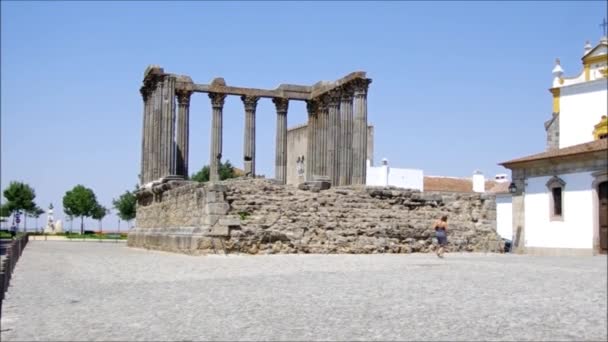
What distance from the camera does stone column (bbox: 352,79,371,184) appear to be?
3012 cm

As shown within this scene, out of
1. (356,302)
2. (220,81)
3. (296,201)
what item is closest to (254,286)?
(356,302)

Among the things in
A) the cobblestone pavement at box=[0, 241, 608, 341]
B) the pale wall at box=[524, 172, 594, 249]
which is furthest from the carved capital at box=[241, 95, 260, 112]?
the cobblestone pavement at box=[0, 241, 608, 341]

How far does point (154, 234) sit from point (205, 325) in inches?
780

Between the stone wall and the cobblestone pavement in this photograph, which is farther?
the stone wall

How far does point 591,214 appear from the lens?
25750 millimetres

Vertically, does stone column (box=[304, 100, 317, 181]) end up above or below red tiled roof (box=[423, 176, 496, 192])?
above

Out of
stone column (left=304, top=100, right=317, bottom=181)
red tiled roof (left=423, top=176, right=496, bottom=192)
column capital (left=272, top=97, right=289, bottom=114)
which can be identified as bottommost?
red tiled roof (left=423, top=176, right=496, bottom=192)

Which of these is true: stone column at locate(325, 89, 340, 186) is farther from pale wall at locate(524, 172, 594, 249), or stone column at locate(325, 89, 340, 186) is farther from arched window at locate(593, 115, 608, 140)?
arched window at locate(593, 115, 608, 140)

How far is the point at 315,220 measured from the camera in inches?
823

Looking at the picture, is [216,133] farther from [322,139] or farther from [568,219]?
[568,219]

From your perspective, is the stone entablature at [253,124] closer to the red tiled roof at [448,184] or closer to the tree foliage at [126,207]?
the red tiled roof at [448,184]

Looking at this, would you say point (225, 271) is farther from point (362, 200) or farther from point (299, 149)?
point (299, 149)

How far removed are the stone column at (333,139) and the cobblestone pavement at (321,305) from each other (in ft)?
63.1

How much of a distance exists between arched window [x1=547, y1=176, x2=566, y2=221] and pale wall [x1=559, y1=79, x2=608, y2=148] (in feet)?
4.79
